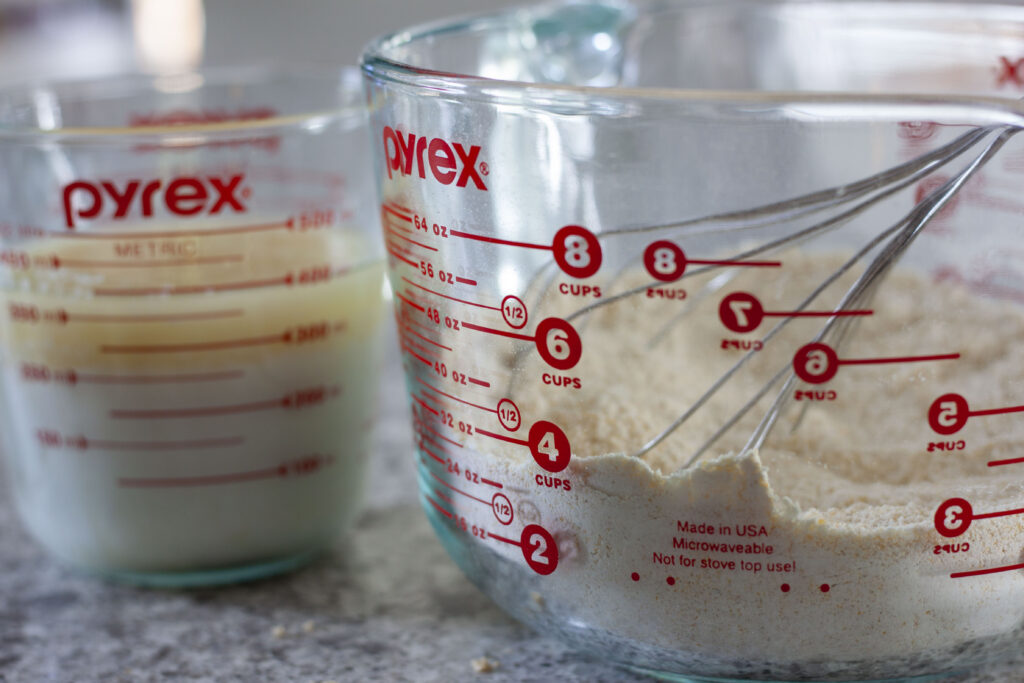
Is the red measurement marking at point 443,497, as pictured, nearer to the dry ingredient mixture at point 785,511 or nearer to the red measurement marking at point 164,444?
the dry ingredient mixture at point 785,511

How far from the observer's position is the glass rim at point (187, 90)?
0.55m

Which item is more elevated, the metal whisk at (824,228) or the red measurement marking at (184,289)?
the metal whisk at (824,228)

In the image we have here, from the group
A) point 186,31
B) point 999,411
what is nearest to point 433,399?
point 999,411

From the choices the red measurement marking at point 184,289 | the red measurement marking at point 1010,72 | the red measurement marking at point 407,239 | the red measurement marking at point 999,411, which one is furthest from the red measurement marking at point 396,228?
the red measurement marking at point 1010,72

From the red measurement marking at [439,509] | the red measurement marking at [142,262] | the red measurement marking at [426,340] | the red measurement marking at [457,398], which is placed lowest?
the red measurement marking at [439,509]

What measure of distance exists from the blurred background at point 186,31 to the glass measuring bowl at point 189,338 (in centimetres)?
61

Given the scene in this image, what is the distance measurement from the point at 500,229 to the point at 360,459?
0.78ft

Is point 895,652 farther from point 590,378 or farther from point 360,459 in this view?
point 360,459

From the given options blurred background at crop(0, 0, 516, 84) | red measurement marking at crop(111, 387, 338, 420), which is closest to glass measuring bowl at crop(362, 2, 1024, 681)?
red measurement marking at crop(111, 387, 338, 420)

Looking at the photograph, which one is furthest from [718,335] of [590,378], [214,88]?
[214,88]

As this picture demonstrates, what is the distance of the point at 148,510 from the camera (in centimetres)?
58

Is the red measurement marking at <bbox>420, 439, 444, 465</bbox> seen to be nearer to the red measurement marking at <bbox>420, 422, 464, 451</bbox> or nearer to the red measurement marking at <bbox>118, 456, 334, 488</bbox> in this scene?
the red measurement marking at <bbox>420, 422, 464, 451</bbox>

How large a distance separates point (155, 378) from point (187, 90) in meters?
0.23

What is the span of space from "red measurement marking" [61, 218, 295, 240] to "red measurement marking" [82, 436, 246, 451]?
103 millimetres
